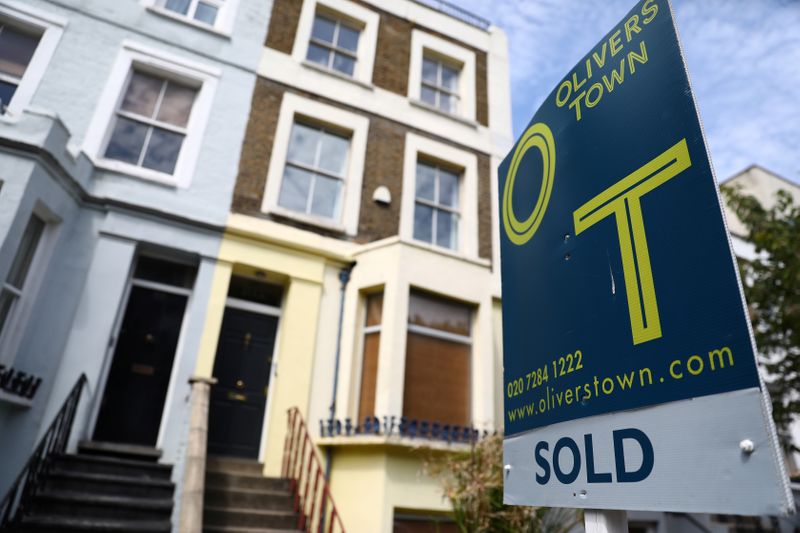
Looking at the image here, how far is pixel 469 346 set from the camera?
25.1ft

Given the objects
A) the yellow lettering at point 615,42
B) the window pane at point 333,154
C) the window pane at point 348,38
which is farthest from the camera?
the window pane at point 348,38

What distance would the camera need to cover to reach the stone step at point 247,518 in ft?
17.3

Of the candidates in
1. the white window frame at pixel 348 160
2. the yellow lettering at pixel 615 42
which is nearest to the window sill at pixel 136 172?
the white window frame at pixel 348 160

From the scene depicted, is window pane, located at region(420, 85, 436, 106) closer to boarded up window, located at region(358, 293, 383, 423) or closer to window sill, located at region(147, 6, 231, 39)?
window sill, located at region(147, 6, 231, 39)

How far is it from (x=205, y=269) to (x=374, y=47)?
5.91m

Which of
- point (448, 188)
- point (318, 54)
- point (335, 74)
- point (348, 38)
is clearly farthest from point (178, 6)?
point (448, 188)

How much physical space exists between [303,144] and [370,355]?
4.02m

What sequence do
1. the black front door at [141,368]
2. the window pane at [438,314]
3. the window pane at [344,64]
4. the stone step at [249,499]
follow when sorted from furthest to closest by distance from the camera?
the window pane at [344,64] → the window pane at [438,314] → the black front door at [141,368] → the stone step at [249,499]

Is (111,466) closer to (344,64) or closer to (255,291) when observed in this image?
(255,291)

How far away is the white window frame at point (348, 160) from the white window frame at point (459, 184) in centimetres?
88

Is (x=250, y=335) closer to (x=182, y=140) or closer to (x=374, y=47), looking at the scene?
(x=182, y=140)

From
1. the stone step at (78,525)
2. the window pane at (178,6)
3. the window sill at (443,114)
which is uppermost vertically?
the window pane at (178,6)

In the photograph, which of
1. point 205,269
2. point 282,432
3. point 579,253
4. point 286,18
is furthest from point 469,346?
point 286,18

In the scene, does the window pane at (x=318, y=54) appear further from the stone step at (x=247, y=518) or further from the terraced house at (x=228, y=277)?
the stone step at (x=247, y=518)
